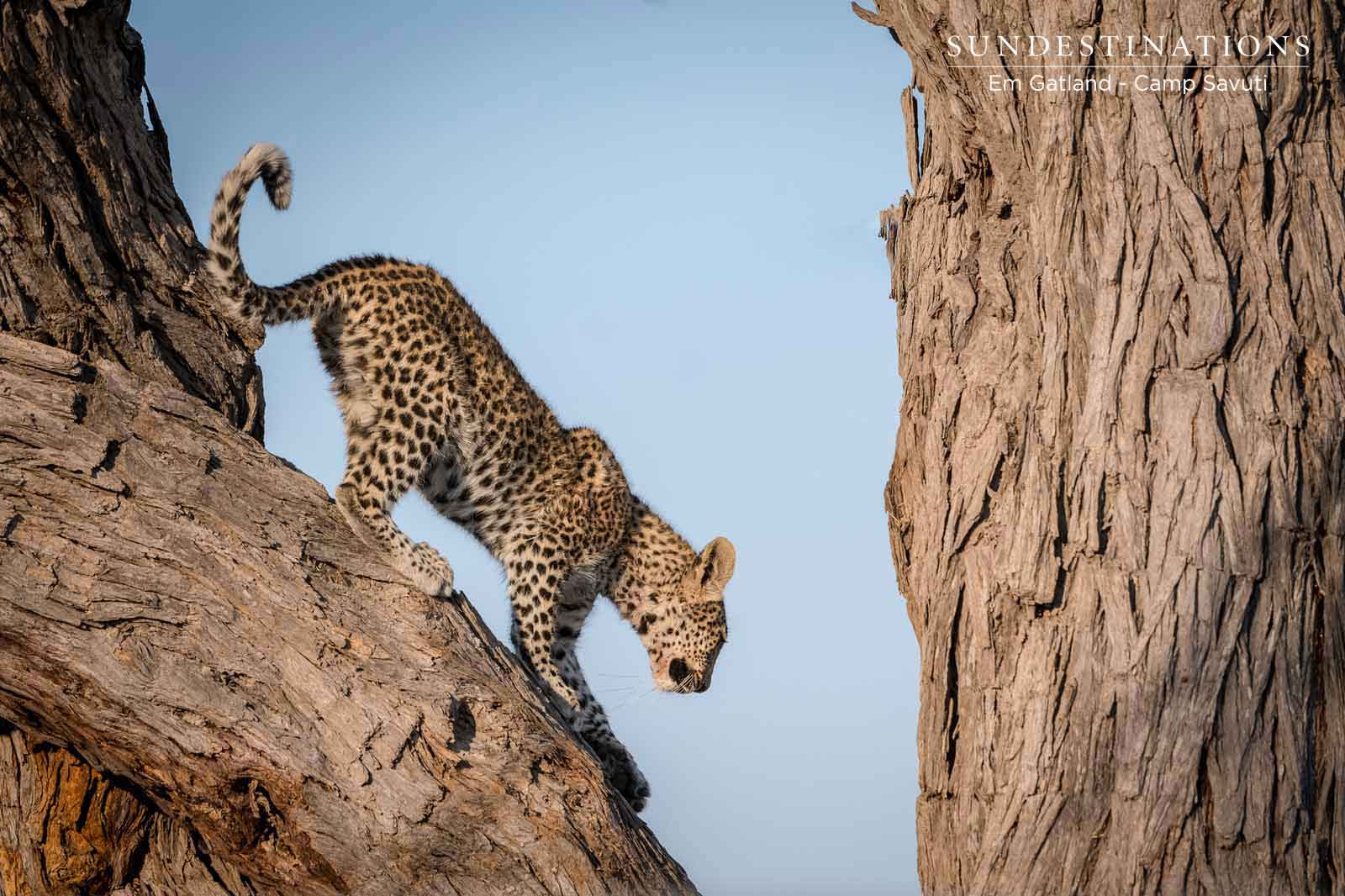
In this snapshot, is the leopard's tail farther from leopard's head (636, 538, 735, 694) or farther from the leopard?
leopard's head (636, 538, 735, 694)

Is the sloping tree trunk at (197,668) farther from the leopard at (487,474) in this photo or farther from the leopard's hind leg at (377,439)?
the leopard's hind leg at (377,439)

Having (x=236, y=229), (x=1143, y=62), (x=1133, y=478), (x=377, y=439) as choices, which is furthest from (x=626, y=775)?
(x=1143, y=62)

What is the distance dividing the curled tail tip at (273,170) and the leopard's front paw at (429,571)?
81.3 inches

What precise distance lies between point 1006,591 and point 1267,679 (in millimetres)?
973

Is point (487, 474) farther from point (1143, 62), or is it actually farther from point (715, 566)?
point (1143, 62)

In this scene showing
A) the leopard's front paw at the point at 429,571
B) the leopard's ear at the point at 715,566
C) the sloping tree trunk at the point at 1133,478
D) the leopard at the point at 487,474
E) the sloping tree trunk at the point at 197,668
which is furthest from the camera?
the leopard's ear at the point at 715,566

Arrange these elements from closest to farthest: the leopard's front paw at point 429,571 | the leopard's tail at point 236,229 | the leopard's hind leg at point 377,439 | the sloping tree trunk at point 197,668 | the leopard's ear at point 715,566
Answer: the sloping tree trunk at point 197,668 < the leopard's front paw at point 429,571 < the leopard's tail at point 236,229 < the leopard's hind leg at point 377,439 < the leopard's ear at point 715,566

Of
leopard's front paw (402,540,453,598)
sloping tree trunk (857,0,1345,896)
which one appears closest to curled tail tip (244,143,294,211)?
leopard's front paw (402,540,453,598)

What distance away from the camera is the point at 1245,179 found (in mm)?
5230

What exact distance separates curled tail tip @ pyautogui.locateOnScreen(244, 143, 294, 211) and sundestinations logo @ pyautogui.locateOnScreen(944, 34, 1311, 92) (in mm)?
3750

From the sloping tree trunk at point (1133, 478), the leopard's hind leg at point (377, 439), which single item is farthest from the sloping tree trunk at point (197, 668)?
the sloping tree trunk at point (1133, 478)

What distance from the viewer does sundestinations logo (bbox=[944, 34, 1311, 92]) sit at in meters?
5.30

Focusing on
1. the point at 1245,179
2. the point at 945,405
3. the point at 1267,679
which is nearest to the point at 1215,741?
the point at 1267,679

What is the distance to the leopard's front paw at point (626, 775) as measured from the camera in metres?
8.51
